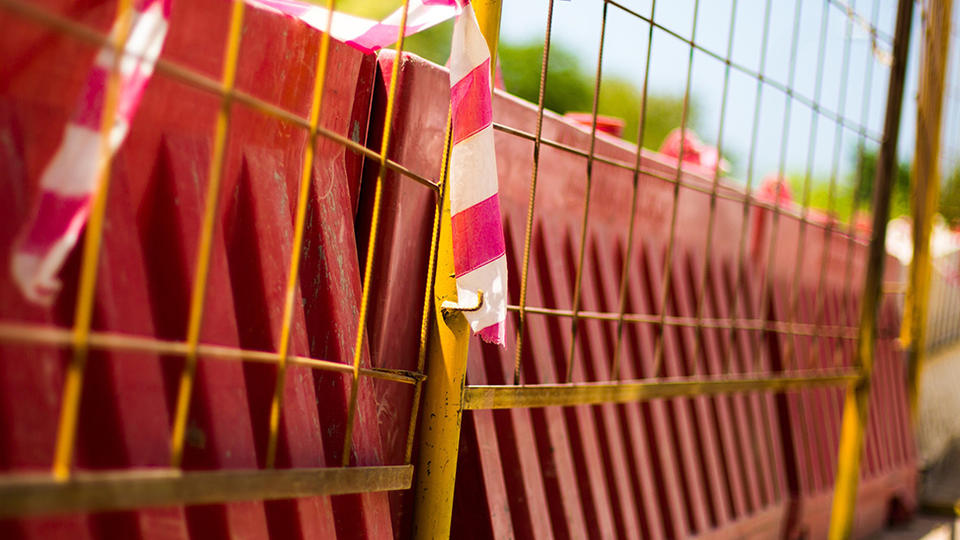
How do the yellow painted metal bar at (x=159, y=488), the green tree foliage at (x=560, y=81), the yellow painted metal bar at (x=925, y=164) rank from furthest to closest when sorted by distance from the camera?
the green tree foliage at (x=560, y=81) → the yellow painted metal bar at (x=925, y=164) → the yellow painted metal bar at (x=159, y=488)

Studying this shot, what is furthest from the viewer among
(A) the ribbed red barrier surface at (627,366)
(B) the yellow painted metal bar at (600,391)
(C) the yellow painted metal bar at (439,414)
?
(A) the ribbed red barrier surface at (627,366)

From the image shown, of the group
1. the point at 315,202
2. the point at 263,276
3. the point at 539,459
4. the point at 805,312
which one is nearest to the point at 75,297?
the point at 263,276

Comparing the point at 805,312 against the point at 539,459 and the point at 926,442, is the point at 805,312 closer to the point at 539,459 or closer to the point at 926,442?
the point at 539,459

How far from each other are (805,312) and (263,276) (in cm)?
405

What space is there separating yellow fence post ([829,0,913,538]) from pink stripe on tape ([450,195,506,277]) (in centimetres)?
325

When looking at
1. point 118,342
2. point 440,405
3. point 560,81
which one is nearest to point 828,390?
point 440,405

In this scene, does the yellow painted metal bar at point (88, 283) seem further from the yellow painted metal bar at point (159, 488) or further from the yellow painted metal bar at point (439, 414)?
the yellow painted metal bar at point (439, 414)

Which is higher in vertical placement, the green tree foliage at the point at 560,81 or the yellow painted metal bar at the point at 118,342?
the green tree foliage at the point at 560,81

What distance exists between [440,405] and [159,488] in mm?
853

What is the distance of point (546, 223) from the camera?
2818 millimetres

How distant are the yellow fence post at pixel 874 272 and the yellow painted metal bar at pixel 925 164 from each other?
43.0 inches

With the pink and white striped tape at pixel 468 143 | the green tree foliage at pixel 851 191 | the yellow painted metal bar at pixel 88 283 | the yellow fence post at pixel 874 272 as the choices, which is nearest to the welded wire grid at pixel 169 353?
the yellow painted metal bar at pixel 88 283

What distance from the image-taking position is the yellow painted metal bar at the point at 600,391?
2.13 meters

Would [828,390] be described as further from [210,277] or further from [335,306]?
[210,277]
